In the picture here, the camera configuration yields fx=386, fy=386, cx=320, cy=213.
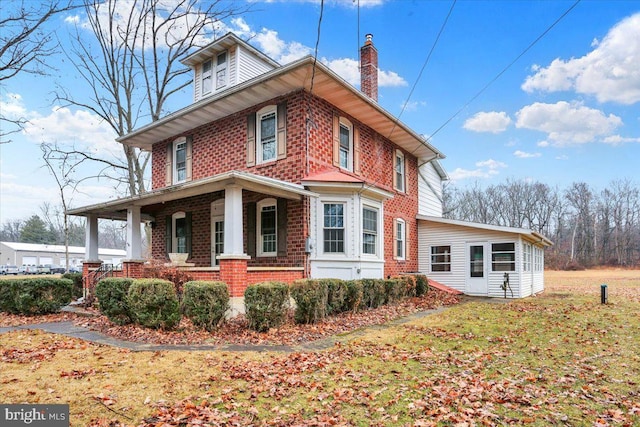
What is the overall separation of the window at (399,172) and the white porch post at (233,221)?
914cm

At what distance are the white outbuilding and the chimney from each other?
20.6 feet

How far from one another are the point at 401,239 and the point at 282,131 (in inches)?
299

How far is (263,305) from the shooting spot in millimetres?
8000

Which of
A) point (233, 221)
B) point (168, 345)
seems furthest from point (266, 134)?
point (168, 345)

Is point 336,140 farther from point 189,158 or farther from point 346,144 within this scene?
point 189,158

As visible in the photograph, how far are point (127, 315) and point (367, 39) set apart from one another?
1444 cm

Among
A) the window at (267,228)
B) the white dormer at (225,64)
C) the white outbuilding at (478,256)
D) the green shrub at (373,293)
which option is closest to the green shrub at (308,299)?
the green shrub at (373,293)

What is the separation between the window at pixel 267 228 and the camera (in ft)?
40.5

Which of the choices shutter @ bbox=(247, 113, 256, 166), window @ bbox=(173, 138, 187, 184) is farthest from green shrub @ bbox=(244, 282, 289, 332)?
window @ bbox=(173, 138, 187, 184)

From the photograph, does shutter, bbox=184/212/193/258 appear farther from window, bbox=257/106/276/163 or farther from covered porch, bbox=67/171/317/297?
window, bbox=257/106/276/163

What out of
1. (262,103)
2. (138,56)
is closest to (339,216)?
(262,103)

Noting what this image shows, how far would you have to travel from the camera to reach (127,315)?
28.0ft

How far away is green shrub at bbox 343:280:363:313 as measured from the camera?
1030cm

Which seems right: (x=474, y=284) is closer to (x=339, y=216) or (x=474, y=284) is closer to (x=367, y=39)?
(x=339, y=216)
